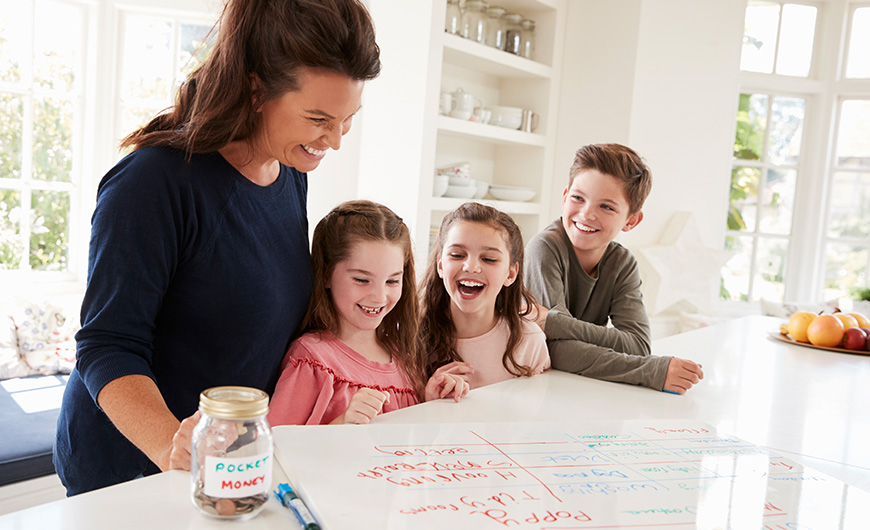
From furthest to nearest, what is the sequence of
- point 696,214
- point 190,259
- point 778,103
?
point 778,103
point 696,214
point 190,259

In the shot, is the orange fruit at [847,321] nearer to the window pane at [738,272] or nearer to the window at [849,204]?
the window pane at [738,272]

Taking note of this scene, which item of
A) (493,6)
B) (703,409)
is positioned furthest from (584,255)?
(493,6)

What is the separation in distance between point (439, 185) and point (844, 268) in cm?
304

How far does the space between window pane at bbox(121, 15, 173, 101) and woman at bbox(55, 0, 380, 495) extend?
8.68 feet

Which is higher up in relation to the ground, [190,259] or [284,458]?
[190,259]

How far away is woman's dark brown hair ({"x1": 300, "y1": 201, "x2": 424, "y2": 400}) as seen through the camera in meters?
1.28

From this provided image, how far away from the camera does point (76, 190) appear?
335cm

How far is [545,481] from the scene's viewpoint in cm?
80

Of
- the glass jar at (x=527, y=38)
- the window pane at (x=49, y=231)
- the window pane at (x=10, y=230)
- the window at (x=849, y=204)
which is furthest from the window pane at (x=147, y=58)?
the window at (x=849, y=204)

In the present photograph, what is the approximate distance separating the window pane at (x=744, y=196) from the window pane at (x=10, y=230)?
4188 millimetres

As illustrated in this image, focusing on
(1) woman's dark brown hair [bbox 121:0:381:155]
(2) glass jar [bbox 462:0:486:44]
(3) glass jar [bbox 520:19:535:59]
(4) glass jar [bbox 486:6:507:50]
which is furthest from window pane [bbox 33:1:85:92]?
(1) woman's dark brown hair [bbox 121:0:381:155]

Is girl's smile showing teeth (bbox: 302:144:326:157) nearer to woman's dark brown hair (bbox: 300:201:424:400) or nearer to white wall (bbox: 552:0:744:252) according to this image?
woman's dark brown hair (bbox: 300:201:424:400)

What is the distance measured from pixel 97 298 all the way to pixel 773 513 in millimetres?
864

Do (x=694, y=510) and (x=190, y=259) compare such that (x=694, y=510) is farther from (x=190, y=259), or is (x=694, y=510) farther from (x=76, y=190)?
(x=76, y=190)
